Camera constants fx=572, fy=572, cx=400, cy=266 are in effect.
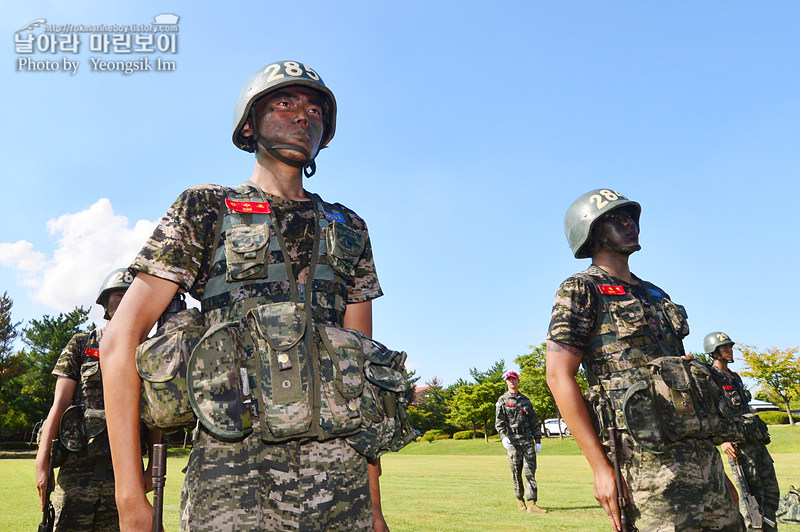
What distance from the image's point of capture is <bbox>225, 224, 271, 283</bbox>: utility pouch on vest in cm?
230

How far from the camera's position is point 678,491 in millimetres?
3543

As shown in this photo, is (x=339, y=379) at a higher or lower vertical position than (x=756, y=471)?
higher

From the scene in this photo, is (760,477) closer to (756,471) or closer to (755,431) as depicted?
(756,471)

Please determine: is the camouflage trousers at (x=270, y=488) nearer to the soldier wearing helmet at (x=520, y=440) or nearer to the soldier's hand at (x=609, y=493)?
the soldier's hand at (x=609, y=493)

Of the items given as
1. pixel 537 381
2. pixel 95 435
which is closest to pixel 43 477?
pixel 95 435

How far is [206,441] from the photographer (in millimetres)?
2078

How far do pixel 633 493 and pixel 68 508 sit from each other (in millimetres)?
4948

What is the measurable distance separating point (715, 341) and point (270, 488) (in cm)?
1193

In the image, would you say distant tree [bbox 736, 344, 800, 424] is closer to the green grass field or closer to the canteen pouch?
the green grass field

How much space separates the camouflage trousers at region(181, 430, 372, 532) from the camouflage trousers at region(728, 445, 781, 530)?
923cm

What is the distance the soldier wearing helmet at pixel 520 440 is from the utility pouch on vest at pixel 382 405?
910 cm

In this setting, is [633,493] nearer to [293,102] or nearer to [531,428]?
[293,102]

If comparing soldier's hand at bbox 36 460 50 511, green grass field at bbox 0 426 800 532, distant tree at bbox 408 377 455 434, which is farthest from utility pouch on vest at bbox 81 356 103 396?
distant tree at bbox 408 377 455 434

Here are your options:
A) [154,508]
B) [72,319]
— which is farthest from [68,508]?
[72,319]
